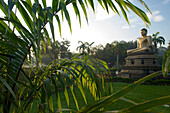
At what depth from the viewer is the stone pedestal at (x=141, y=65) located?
1545cm

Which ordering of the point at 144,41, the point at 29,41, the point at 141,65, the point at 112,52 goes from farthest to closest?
the point at 112,52
the point at 144,41
the point at 141,65
the point at 29,41

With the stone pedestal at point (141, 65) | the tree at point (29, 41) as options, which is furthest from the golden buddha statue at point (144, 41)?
the tree at point (29, 41)

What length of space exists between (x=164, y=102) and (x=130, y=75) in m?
17.0

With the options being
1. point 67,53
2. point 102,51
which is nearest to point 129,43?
point 102,51

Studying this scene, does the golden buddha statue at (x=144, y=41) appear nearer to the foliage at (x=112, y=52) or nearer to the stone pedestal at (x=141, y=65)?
the stone pedestal at (x=141, y=65)

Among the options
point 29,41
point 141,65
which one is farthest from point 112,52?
point 29,41

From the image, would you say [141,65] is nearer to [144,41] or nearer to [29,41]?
[144,41]

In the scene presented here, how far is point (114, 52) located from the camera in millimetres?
37719

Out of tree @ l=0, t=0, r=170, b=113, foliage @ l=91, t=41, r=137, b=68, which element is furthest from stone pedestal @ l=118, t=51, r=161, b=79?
foliage @ l=91, t=41, r=137, b=68

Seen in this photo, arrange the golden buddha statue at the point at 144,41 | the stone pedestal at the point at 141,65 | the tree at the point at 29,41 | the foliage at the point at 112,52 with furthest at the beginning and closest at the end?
1. the foliage at the point at 112,52
2. the golden buddha statue at the point at 144,41
3. the stone pedestal at the point at 141,65
4. the tree at the point at 29,41

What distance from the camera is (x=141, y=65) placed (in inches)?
627

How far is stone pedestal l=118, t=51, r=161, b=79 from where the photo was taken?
1545cm

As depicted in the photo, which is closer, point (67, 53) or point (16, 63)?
point (16, 63)

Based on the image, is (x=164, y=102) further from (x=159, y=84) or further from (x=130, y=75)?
(x=130, y=75)
